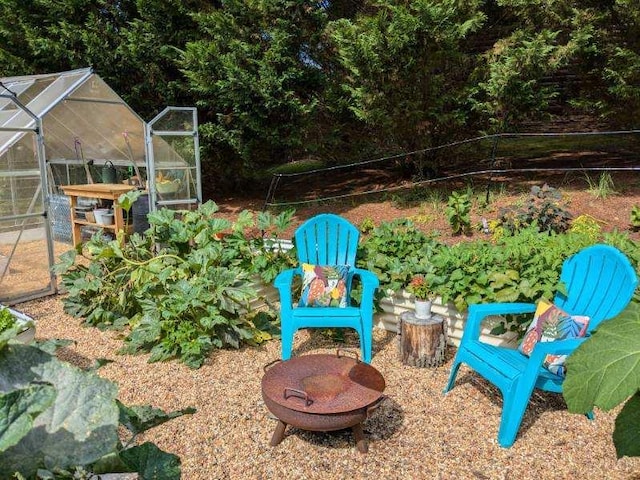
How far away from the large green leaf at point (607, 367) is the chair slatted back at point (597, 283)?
1797 millimetres

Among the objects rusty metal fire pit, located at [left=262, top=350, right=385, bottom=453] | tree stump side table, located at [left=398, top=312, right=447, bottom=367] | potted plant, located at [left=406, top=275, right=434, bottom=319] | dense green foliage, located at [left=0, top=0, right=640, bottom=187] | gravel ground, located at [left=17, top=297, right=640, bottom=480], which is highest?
dense green foliage, located at [left=0, top=0, right=640, bottom=187]

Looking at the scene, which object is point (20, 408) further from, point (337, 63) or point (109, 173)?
point (337, 63)

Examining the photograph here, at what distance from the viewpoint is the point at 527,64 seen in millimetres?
6754

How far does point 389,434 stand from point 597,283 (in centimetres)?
141

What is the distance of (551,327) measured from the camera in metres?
2.85

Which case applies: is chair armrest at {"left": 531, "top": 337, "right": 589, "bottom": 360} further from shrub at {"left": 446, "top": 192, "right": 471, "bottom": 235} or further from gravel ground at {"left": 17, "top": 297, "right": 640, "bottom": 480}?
shrub at {"left": 446, "top": 192, "right": 471, "bottom": 235}

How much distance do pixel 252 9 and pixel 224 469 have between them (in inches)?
262

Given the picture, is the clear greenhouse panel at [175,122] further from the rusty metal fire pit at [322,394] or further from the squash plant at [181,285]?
the rusty metal fire pit at [322,394]

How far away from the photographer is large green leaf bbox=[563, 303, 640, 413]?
96 cm

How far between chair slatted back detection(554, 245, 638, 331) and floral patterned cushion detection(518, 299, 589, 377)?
69 millimetres

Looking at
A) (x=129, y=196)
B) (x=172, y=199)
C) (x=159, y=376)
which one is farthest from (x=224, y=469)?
(x=172, y=199)

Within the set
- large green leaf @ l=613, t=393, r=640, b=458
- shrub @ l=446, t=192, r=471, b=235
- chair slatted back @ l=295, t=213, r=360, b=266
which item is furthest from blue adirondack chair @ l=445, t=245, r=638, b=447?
shrub @ l=446, t=192, r=471, b=235

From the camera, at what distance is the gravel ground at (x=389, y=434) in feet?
7.79

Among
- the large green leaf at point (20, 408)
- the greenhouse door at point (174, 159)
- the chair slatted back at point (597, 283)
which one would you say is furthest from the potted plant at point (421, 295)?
the greenhouse door at point (174, 159)
